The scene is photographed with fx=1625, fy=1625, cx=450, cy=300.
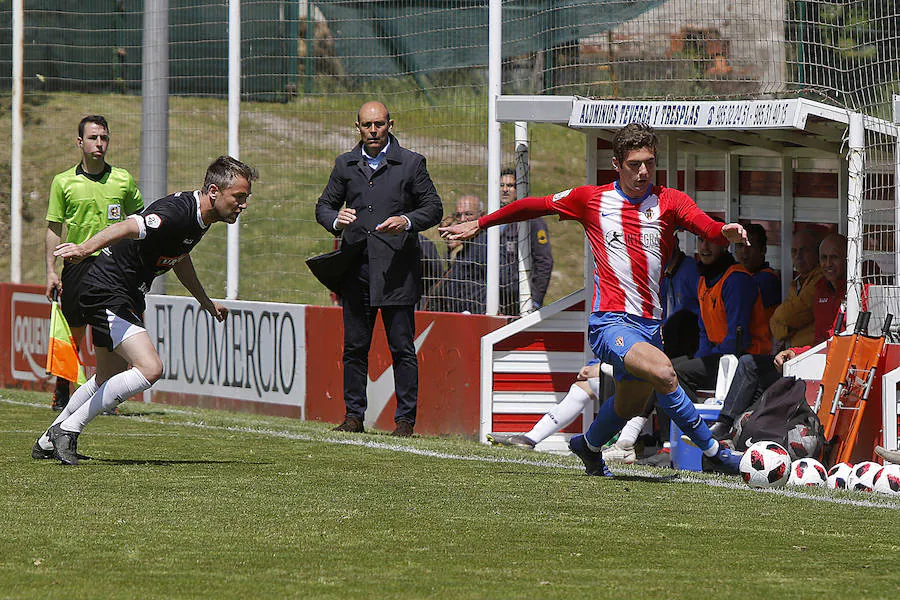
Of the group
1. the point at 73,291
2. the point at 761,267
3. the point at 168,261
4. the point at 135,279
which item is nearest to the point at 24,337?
the point at 73,291

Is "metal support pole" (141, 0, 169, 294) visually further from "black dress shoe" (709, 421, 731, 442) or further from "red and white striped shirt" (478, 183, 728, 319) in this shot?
"red and white striped shirt" (478, 183, 728, 319)

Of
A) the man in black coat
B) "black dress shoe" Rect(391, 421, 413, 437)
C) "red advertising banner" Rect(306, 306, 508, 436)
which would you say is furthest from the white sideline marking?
"red advertising banner" Rect(306, 306, 508, 436)

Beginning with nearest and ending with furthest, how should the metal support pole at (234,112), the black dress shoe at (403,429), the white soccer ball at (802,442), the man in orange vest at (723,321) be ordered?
the white soccer ball at (802,442)
the man in orange vest at (723,321)
the black dress shoe at (403,429)
the metal support pole at (234,112)

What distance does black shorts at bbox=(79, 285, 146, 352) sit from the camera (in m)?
8.90

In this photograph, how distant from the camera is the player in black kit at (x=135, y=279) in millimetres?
8695

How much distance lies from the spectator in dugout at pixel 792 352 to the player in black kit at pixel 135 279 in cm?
345

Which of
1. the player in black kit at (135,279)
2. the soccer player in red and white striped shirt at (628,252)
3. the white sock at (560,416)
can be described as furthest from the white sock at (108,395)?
the white sock at (560,416)

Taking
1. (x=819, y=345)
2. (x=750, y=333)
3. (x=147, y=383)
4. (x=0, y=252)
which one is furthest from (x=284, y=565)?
(x=0, y=252)

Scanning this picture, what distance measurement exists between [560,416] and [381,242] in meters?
1.74

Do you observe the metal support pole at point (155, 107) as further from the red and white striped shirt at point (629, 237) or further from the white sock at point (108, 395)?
the red and white striped shirt at point (629, 237)

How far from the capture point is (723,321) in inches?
437

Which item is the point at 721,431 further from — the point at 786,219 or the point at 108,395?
the point at 108,395

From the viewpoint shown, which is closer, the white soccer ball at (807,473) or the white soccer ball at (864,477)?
the white soccer ball at (864,477)

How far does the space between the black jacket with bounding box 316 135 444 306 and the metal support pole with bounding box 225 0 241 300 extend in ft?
10.1
